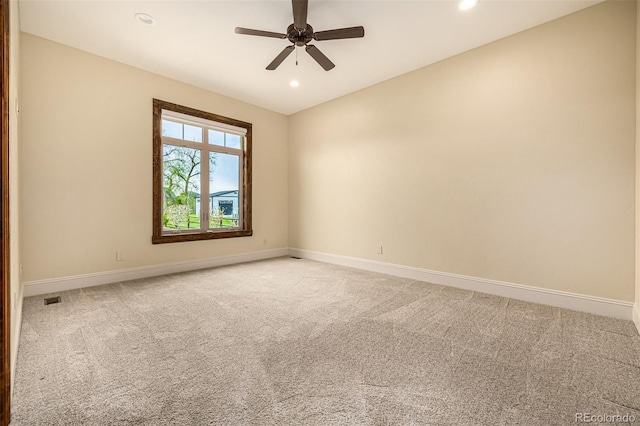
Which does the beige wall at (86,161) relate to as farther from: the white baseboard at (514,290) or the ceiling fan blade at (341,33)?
the white baseboard at (514,290)

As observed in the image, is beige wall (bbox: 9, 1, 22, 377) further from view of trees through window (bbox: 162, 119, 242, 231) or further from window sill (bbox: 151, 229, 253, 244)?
view of trees through window (bbox: 162, 119, 242, 231)

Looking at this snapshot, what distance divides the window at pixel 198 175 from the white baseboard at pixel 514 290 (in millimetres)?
2404

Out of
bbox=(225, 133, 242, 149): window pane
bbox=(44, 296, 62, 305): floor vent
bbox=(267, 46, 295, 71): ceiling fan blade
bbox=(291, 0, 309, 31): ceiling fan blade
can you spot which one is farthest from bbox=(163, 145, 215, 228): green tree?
bbox=(291, 0, 309, 31): ceiling fan blade

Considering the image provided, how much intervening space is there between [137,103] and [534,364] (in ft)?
16.6

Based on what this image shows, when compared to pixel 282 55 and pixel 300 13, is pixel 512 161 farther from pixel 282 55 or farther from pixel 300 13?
pixel 282 55

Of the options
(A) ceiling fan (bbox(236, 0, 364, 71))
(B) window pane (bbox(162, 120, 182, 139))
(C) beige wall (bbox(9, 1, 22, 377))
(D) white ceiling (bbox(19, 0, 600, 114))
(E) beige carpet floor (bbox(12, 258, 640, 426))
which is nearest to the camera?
(E) beige carpet floor (bbox(12, 258, 640, 426))

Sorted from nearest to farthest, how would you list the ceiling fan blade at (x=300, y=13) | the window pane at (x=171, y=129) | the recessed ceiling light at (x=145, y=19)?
1. the ceiling fan blade at (x=300, y=13)
2. the recessed ceiling light at (x=145, y=19)
3. the window pane at (x=171, y=129)

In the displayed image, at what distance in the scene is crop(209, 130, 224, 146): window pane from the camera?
15.3 feet

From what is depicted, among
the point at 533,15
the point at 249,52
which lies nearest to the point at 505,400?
the point at 533,15

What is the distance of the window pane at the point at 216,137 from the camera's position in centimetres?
468

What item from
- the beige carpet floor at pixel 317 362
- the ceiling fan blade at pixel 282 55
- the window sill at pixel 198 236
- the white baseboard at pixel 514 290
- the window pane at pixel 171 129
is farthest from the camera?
the window pane at pixel 171 129

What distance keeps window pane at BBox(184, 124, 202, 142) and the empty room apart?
0.11 feet

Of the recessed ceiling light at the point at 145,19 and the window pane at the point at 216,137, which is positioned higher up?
the recessed ceiling light at the point at 145,19

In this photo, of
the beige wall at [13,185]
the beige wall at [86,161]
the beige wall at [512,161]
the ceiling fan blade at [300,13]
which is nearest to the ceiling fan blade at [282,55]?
the ceiling fan blade at [300,13]
